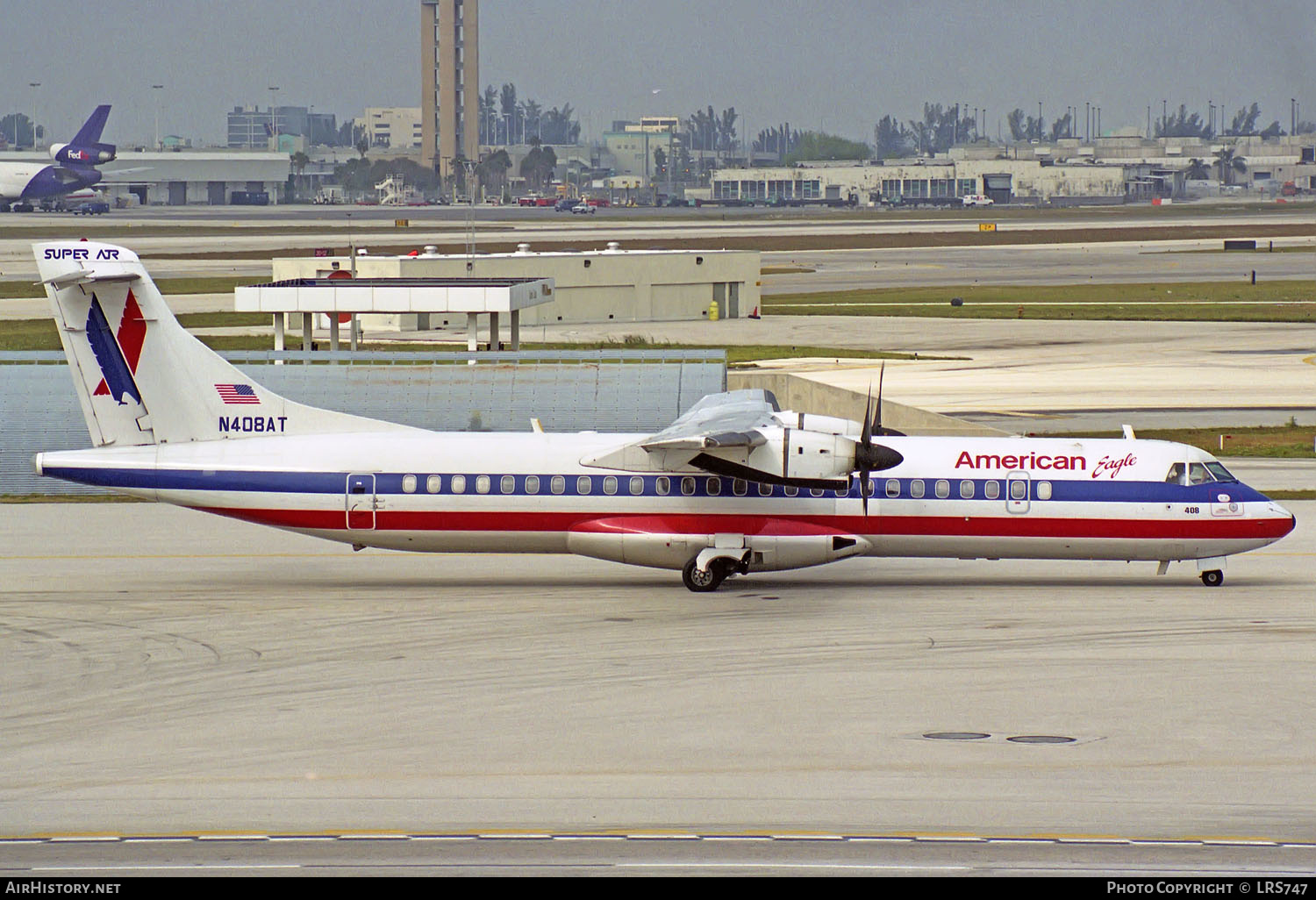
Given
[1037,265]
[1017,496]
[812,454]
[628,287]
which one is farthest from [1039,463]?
[1037,265]

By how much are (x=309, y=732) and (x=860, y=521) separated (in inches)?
509

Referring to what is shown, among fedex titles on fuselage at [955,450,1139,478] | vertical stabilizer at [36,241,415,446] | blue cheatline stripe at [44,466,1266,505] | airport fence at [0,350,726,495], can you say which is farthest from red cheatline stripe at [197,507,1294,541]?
airport fence at [0,350,726,495]

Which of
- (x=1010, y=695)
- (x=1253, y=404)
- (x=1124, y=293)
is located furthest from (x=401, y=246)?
(x=1010, y=695)

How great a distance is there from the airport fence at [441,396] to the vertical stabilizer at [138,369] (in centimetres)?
938

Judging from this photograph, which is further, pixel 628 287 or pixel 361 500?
pixel 628 287

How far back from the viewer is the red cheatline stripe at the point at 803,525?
2916 centimetres

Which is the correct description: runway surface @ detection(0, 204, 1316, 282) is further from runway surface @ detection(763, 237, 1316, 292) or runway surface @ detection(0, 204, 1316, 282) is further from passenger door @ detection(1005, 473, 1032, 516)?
passenger door @ detection(1005, 473, 1032, 516)

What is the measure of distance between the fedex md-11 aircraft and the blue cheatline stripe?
172m

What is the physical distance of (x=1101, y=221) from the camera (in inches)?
7726

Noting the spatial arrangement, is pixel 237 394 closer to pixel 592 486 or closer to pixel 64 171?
pixel 592 486

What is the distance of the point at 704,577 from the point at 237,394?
967 centimetres

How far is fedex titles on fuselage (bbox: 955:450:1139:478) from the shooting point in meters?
29.4

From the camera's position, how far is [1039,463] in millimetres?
29375
